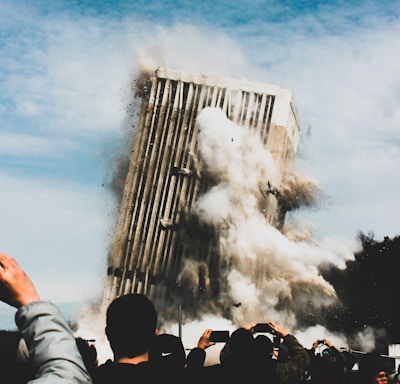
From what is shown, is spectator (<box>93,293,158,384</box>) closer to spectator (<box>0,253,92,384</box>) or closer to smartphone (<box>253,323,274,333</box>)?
spectator (<box>0,253,92,384</box>)

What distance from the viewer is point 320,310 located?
37406 millimetres

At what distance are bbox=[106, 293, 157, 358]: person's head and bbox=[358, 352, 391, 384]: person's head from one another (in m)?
2.71

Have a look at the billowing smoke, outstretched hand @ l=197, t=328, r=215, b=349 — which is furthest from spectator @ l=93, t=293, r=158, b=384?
the billowing smoke

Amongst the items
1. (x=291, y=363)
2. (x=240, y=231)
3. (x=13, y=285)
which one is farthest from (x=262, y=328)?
(x=240, y=231)

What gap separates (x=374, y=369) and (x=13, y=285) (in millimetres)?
3778

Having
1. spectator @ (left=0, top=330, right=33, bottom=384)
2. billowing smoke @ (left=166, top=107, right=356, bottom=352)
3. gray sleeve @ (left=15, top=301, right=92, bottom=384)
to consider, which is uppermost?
billowing smoke @ (left=166, top=107, right=356, bottom=352)

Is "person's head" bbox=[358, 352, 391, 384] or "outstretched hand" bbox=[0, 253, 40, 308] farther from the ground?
"outstretched hand" bbox=[0, 253, 40, 308]

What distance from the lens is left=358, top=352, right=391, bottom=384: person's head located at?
5.53 m

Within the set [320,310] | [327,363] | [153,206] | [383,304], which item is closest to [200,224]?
[153,206]

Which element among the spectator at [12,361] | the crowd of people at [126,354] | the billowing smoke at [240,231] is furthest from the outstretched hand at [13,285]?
the billowing smoke at [240,231]

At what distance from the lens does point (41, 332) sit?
2.33m

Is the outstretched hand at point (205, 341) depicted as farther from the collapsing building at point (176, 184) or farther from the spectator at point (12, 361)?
the collapsing building at point (176, 184)

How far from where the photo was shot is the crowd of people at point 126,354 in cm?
234

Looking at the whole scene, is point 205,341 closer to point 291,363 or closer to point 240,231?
point 291,363
